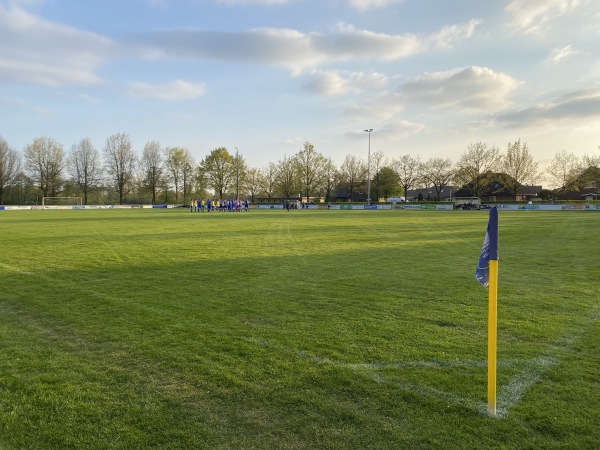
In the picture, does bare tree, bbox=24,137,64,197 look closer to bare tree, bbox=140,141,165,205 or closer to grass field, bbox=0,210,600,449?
bare tree, bbox=140,141,165,205

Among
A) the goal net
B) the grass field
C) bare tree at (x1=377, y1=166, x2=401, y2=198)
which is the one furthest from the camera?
bare tree at (x1=377, y1=166, x2=401, y2=198)

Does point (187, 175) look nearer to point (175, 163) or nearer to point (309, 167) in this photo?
point (175, 163)

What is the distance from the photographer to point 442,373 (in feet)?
13.7

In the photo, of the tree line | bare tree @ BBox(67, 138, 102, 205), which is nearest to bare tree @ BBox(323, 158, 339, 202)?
the tree line

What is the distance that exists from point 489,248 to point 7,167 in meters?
96.0

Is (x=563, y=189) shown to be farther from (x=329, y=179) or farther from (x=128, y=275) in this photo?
(x=128, y=275)

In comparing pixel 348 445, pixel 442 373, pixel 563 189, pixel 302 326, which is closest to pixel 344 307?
pixel 302 326

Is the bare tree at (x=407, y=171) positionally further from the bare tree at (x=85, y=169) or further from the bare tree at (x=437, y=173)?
the bare tree at (x=85, y=169)

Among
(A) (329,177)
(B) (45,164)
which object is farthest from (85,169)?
(A) (329,177)

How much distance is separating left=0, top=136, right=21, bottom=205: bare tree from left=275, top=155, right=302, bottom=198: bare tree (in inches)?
2154

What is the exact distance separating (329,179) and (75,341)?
9301 cm

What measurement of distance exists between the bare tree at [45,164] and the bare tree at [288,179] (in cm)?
4686

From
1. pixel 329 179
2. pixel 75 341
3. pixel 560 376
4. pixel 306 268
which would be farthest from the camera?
pixel 329 179

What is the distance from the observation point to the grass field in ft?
10.4
